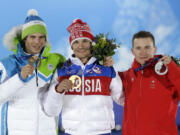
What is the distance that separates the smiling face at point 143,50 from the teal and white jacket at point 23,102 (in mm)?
769

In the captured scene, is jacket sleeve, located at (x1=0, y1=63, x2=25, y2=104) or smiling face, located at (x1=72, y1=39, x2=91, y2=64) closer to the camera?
jacket sleeve, located at (x1=0, y1=63, x2=25, y2=104)

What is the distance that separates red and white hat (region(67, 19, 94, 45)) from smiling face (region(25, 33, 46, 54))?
274 mm

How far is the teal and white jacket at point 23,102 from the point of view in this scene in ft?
7.04

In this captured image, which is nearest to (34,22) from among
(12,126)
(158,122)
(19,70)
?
(19,70)

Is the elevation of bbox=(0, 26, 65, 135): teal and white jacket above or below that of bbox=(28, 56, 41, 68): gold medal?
below

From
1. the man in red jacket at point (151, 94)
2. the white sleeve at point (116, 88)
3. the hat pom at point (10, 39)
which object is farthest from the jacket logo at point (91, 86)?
the hat pom at point (10, 39)

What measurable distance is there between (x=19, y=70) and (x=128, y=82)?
987 millimetres

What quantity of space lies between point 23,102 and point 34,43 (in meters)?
0.54

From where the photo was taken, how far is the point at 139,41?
7.38 feet

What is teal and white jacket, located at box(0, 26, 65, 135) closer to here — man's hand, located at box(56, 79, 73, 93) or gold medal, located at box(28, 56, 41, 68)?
Result: gold medal, located at box(28, 56, 41, 68)

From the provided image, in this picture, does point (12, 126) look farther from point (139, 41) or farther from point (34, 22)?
point (139, 41)

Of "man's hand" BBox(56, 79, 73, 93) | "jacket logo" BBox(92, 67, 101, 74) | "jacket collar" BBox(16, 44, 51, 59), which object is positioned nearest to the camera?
"man's hand" BBox(56, 79, 73, 93)

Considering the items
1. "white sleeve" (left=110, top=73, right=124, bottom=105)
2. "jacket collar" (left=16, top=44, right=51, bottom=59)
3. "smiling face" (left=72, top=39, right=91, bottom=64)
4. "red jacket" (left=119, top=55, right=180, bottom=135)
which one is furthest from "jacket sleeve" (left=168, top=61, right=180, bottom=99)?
"jacket collar" (left=16, top=44, right=51, bottom=59)

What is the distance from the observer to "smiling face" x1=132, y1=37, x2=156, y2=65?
2.21 m
